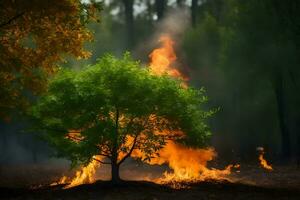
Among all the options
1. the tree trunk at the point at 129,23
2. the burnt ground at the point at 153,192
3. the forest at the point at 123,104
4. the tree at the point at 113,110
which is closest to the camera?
the forest at the point at 123,104

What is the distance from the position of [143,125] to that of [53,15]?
20.8ft

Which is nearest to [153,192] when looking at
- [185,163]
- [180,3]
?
[185,163]

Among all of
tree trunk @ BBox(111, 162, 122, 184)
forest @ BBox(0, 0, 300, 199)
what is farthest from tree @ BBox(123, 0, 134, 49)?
tree trunk @ BBox(111, 162, 122, 184)

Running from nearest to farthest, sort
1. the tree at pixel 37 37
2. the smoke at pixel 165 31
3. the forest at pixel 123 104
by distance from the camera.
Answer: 1. the tree at pixel 37 37
2. the forest at pixel 123 104
3. the smoke at pixel 165 31

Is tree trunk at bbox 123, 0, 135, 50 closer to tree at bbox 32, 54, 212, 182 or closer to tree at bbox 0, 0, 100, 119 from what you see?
tree at bbox 32, 54, 212, 182

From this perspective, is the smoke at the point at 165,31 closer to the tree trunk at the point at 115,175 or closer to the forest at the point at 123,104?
the forest at the point at 123,104

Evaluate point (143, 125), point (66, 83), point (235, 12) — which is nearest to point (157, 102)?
point (143, 125)

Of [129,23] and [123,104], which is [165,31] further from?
[123,104]

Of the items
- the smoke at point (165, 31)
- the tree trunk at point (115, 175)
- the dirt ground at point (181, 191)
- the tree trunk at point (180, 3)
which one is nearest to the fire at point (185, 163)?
the dirt ground at point (181, 191)

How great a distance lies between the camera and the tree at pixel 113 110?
19281mm

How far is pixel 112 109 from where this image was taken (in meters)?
19.8

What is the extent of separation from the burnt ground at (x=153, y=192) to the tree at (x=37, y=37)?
3777 millimetres

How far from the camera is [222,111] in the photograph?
4909 centimetres

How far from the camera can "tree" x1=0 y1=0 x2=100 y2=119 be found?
52.6 feet
